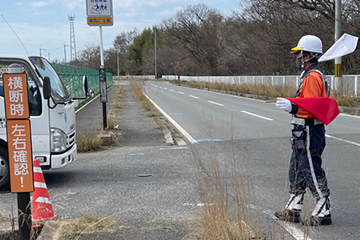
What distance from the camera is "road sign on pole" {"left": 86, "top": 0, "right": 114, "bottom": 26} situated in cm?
1130

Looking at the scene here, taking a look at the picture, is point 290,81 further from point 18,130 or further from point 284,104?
point 18,130

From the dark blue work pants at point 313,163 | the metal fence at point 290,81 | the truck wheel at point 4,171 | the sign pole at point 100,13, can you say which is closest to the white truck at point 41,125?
the truck wheel at point 4,171

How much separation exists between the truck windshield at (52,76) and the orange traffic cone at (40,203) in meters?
1.93

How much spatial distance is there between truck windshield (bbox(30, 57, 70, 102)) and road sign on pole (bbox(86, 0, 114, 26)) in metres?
4.83

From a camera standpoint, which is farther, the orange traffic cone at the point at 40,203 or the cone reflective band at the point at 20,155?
the orange traffic cone at the point at 40,203

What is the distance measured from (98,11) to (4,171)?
6505 mm

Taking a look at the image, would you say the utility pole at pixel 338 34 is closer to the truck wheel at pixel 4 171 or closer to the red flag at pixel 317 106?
the red flag at pixel 317 106

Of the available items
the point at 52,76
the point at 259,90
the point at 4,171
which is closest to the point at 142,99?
the point at 259,90

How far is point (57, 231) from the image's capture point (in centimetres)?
404

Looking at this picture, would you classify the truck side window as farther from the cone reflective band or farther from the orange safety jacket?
the orange safety jacket

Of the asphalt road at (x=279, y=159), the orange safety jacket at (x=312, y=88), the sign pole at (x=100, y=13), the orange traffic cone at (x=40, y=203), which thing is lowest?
the asphalt road at (x=279, y=159)

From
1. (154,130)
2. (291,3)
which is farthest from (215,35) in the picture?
(154,130)

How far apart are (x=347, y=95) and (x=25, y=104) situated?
1647 centimetres

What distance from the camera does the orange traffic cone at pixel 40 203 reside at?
4.49 metres
